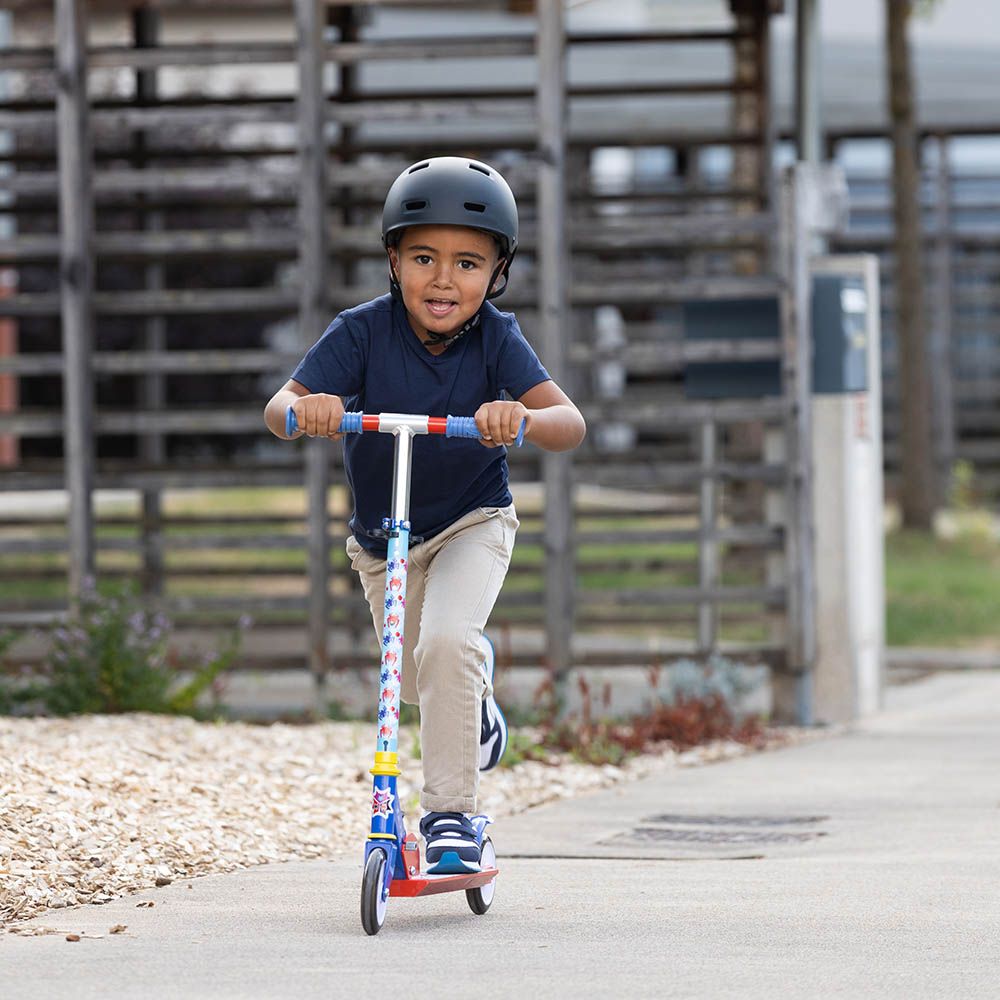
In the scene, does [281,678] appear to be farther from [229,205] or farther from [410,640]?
[410,640]

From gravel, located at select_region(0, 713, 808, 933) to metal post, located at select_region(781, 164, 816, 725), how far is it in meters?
0.78

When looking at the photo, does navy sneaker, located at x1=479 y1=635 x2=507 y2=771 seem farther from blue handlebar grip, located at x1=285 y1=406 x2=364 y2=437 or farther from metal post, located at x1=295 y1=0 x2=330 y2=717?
metal post, located at x1=295 y1=0 x2=330 y2=717

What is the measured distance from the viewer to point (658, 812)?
23.3ft

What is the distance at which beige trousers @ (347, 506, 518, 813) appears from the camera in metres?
5.01

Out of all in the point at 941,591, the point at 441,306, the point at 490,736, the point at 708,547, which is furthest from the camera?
the point at 941,591

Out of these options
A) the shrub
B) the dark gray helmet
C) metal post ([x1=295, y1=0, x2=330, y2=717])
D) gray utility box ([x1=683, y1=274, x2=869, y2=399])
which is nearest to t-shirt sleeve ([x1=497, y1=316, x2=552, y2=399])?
the dark gray helmet

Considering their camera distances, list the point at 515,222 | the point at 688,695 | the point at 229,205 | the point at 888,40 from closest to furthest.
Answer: the point at 515,222 < the point at 688,695 < the point at 229,205 < the point at 888,40

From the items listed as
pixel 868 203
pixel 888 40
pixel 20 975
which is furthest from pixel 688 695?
pixel 868 203

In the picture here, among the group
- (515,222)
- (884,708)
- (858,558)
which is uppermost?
(515,222)

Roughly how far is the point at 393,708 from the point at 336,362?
0.84m

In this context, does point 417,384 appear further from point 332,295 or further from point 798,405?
point 798,405

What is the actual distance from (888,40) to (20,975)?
1512 centimetres

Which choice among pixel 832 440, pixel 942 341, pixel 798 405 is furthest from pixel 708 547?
pixel 942 341

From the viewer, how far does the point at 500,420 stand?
15.5 ft
